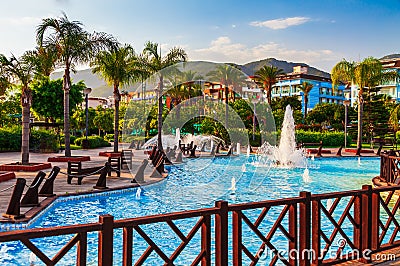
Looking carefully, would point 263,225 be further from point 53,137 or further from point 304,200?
point 53,137

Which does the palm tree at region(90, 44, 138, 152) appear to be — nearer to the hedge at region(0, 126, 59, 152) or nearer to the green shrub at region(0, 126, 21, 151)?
the hedge at region(0, 126, 59, 152)

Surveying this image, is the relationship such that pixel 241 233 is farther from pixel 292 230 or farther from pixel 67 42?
pixel 67 42

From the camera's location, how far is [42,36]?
1919 centimetres

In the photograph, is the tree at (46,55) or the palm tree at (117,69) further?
the palm tree at (117,69)

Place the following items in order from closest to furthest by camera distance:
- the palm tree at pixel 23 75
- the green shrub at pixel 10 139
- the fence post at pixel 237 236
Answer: the fence post at pixel 237 236
the palm tree at pixel 23 75
the green shrub at pixel 10 139

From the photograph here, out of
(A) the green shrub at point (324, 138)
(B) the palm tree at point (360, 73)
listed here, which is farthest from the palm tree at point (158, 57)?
→ (A) the green shrub at point (324, 138)

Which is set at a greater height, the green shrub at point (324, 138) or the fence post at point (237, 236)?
the green shrub at point (324, 138)

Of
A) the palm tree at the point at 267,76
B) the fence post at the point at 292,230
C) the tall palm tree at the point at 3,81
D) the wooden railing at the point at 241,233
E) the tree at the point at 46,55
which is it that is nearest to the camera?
the wooden railing at the point at 241,233

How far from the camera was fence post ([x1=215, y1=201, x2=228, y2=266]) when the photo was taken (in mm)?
4238

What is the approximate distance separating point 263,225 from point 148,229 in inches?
97.3

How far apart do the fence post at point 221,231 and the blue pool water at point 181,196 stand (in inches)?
90.8

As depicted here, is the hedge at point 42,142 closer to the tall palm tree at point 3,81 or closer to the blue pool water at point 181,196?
the tall palm tree at point 3,81

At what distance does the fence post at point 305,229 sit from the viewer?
4891 mm

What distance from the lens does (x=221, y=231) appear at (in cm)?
428
